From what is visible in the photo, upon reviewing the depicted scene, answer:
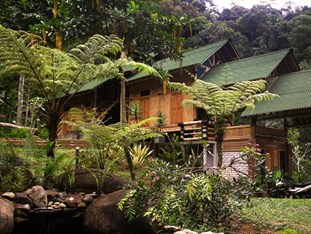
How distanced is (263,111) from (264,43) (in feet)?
78.4

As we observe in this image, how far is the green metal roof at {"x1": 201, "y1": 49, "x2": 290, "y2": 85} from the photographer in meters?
14.9

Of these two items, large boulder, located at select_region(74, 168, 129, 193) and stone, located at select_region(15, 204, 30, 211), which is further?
large boulder, located at select_region(74, 168, 129, 193)

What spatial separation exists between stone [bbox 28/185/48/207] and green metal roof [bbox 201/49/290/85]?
1006 centimetres

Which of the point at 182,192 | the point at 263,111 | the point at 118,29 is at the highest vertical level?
the point at 118,29

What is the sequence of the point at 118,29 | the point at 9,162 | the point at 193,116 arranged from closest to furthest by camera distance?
the point at 9,162
the point at 118,29
the point at 193,116

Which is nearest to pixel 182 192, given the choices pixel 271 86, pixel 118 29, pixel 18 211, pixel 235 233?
pixel 235 233

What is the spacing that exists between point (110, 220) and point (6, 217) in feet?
4.96

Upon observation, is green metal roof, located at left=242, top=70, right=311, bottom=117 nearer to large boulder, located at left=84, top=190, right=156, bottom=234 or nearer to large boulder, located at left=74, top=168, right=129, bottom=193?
large boulder, located at left=74, top=168, right=129, bottom=193

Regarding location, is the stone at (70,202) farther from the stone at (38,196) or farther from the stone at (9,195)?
the stone at (9,195)

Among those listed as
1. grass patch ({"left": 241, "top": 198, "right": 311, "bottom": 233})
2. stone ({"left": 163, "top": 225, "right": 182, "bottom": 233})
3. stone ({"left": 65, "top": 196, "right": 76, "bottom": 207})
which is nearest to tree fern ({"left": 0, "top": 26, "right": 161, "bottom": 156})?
stone ({"left": 65, "top": 196, "right": 76, "bottom": 207})

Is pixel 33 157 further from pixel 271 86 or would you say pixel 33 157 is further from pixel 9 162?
pixel 271 86

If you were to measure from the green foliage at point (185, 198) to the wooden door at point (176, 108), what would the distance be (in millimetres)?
11885

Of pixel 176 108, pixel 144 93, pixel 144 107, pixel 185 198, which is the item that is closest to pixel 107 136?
pixel 185 198

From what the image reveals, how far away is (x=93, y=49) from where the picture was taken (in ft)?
25.4
